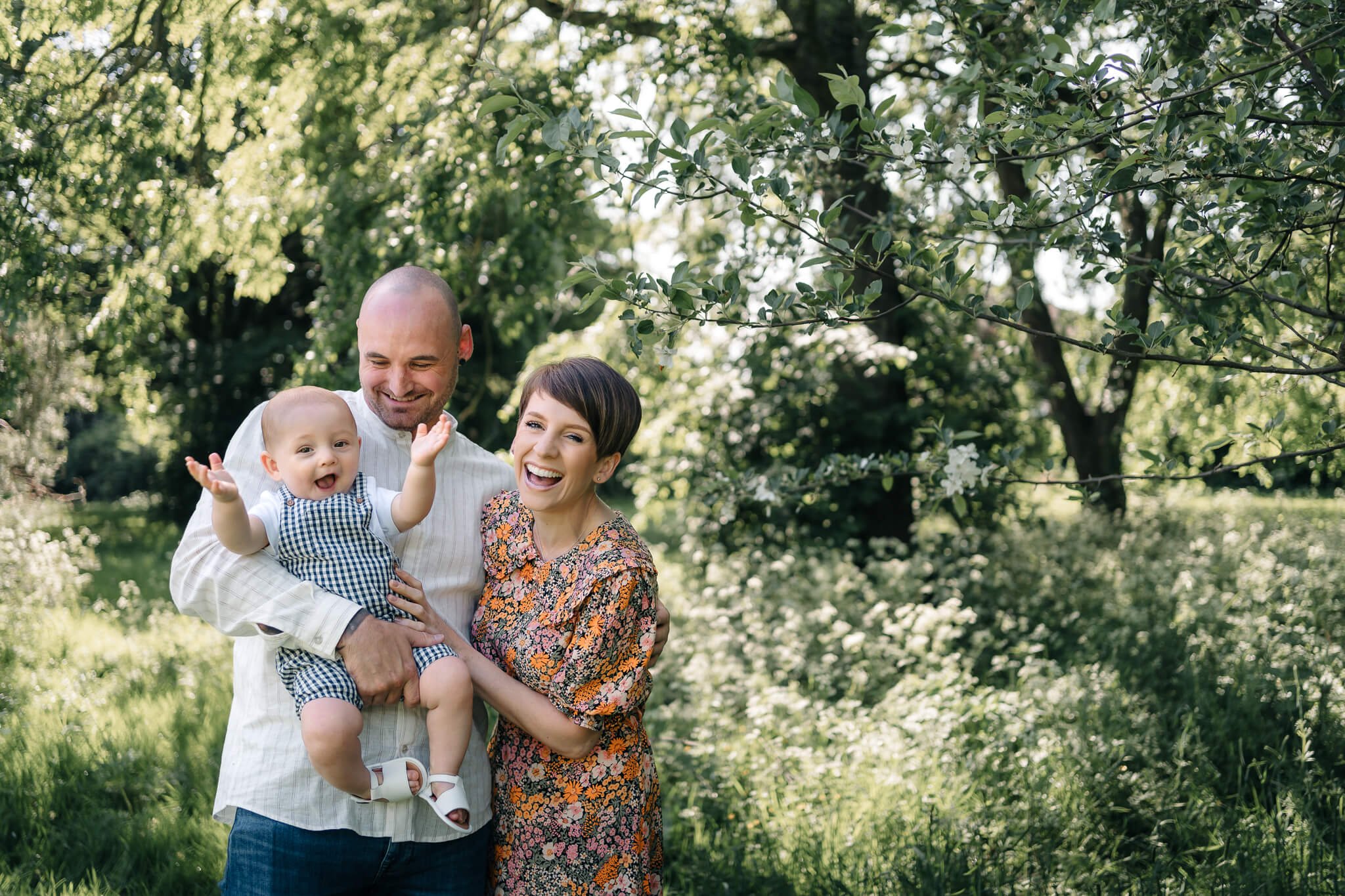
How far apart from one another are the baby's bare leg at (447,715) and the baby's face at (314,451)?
43 centimetres

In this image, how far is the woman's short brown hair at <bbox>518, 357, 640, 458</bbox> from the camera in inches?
82.8

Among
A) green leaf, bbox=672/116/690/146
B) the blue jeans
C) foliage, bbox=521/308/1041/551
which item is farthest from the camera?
foliage, bbox=521/308/1041/551

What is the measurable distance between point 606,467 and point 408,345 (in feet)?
1.61

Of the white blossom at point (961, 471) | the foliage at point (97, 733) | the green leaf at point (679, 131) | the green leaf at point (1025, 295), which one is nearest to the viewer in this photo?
the green leaf at point (679, 131)

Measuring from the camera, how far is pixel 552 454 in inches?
82.2

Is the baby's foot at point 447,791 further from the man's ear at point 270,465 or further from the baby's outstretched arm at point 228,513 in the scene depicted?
the man's ear at point 270,465

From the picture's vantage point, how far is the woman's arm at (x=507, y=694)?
2.06m

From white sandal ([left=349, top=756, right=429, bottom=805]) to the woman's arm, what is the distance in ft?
0.67

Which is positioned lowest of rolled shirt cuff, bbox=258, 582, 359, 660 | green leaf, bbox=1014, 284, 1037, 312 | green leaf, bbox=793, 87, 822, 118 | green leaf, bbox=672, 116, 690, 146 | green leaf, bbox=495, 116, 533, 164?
rolled shirt cuff, bbox=258, 582, 359, 660

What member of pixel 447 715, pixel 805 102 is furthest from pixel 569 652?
pixel 805 102

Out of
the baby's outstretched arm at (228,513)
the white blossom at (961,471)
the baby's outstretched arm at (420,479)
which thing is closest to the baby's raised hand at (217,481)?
the baby's outstretched arm at (228,513)

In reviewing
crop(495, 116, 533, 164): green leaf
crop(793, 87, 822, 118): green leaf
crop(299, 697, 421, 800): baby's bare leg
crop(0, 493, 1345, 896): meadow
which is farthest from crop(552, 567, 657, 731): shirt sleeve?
crop(0, 493, 1345, 896): meadow

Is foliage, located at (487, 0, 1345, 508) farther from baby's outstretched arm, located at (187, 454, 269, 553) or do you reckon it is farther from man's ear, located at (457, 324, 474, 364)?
baby's outstretched arm, located at (187, 454, 269, 553)

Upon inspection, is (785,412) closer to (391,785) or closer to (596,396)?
(596,396)
